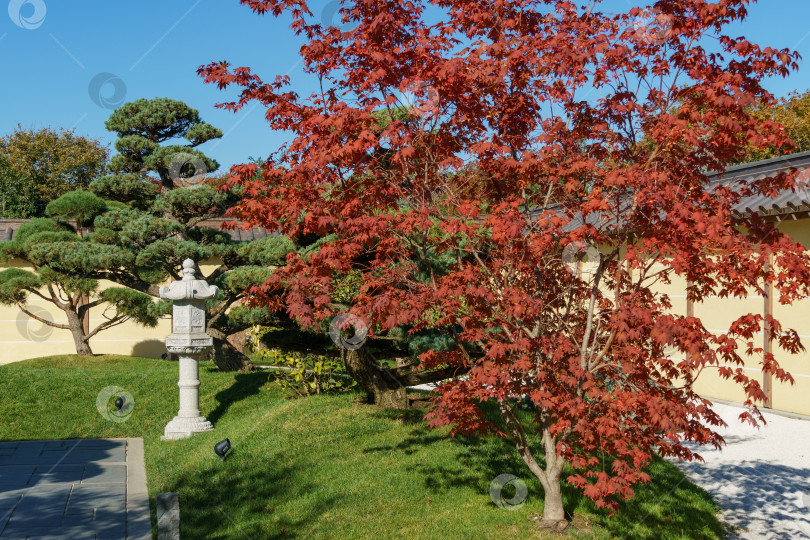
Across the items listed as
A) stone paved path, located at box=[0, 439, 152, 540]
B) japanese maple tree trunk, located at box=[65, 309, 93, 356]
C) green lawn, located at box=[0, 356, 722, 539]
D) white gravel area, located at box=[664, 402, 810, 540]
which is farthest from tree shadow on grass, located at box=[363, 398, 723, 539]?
japanese maple tree trunk, located at box=[65, 309, 93, 356]

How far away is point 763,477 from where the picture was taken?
737 cm

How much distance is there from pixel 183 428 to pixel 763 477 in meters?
7.26

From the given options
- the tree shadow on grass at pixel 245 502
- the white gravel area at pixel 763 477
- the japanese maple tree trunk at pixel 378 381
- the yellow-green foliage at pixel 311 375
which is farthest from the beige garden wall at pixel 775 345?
→ the tree shadow on grass at pixel 245 502

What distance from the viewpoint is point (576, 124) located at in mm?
5512

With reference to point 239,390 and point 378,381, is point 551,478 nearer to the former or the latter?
point 378,381

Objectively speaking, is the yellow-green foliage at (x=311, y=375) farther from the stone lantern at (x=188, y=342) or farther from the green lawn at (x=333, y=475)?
the stone lantern at (x=188, y=342)

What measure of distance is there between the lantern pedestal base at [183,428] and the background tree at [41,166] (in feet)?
81.9

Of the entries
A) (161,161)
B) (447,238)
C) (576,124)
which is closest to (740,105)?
(576,124)

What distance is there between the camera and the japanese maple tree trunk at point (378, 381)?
30.5ft

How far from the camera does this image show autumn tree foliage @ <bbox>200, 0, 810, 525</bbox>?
15.5 feet

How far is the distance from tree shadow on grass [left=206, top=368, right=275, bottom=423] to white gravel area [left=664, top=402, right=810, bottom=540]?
21.7 feet

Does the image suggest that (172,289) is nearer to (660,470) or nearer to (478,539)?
(478,539)

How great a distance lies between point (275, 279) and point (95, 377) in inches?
320

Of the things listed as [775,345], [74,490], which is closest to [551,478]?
[74,490]
